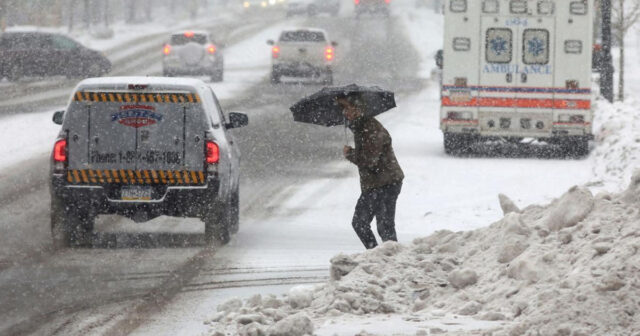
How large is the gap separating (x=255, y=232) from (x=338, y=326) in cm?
730

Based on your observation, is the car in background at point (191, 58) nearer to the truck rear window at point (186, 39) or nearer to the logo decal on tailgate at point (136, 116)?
the truck rear window at point (186, 39)

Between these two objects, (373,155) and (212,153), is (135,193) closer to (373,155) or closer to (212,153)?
(212,153)

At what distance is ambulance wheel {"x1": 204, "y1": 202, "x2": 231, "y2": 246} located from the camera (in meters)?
14.4

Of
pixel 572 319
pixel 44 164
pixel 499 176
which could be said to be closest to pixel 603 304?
pixel 572 319

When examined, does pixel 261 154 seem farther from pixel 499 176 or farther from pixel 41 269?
pixel 41 269

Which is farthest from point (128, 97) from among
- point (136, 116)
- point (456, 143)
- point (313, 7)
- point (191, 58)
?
point (313, 7)

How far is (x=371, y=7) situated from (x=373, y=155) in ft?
234

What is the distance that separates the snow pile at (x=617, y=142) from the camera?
65.2 feet

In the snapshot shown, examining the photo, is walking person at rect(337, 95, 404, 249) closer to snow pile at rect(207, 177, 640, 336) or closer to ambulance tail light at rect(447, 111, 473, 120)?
snow pile at rect(207, 177, 640, 336)

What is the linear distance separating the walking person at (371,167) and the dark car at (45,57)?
33.0 m

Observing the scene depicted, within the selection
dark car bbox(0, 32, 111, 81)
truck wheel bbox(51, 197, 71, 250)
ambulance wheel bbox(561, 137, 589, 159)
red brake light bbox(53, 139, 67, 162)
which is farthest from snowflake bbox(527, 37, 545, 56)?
dark car bbox(0, 32, 111, 81)

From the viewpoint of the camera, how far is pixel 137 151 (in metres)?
14.0

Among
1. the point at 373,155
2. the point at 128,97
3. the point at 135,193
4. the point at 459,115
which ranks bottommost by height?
the point at 459,115

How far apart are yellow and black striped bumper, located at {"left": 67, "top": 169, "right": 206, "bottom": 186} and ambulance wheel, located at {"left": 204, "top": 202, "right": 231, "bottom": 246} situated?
46 centimetres
